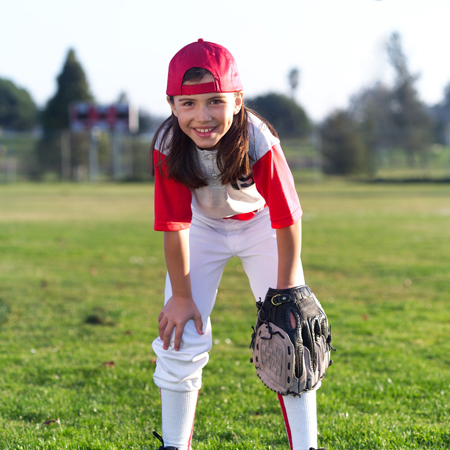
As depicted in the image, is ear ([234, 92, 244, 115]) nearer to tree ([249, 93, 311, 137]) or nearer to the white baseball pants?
the white baseball pants

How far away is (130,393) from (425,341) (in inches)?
90.7

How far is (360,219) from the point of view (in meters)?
12.6

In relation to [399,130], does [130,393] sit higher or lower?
lower

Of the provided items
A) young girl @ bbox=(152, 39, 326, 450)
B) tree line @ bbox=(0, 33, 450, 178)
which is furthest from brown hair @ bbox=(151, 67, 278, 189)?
tree line @ bbox=(0, 33, 450, 178)

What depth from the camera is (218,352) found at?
3996mm

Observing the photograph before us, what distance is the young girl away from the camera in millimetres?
2203

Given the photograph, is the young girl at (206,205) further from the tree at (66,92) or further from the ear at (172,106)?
the tree at (66,92)

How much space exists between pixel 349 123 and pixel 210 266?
3704cm

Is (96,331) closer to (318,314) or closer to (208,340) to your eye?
(208,340)

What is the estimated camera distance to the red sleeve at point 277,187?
2.24 meters

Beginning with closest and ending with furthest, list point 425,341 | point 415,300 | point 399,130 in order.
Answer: point 425,341
point 415,300
point 399,130

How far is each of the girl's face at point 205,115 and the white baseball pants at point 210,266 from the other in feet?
1.63

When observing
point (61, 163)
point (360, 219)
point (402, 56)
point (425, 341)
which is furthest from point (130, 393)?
point (402, 56)

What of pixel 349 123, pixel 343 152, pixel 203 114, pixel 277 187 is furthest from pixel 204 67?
pixel 349 123
